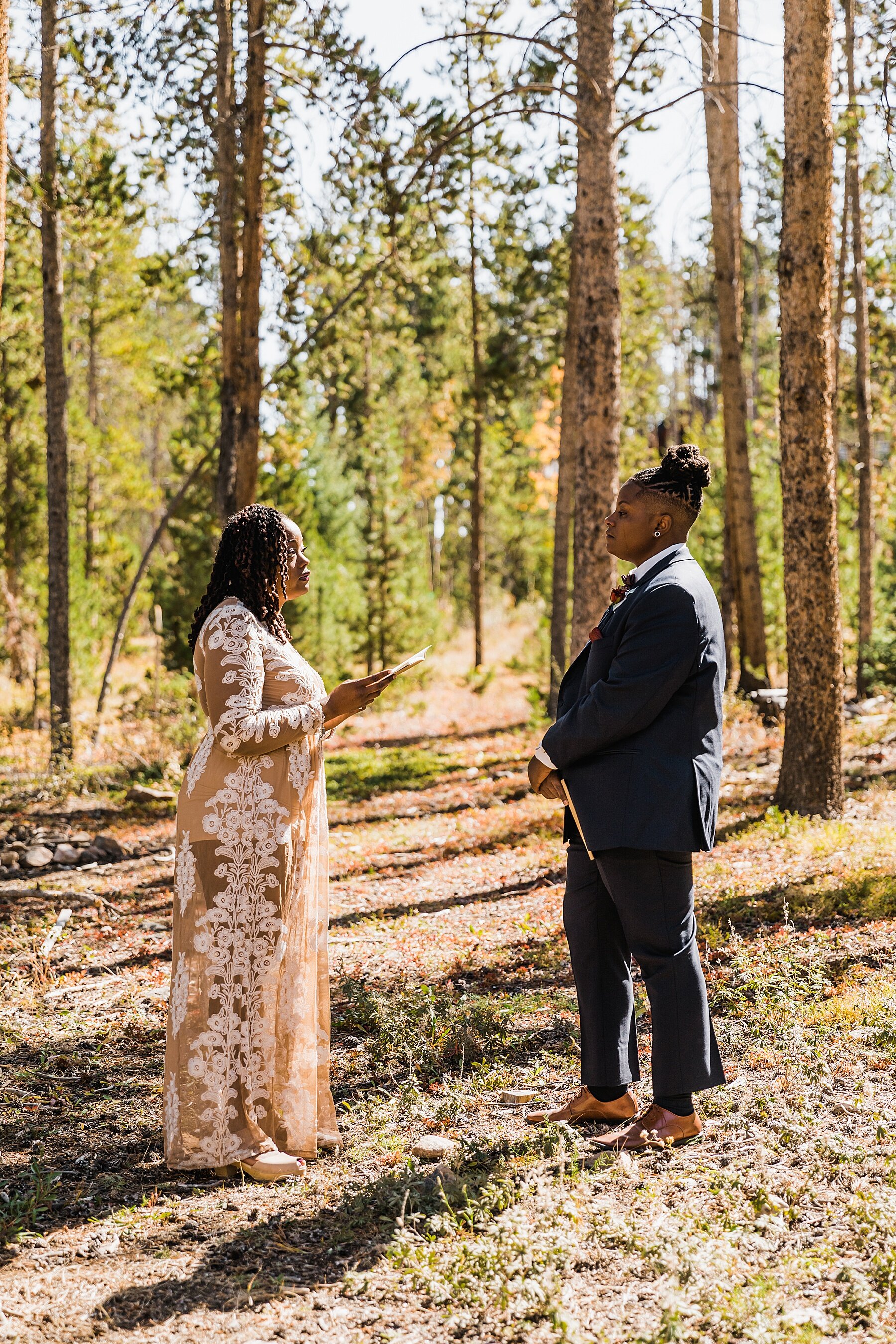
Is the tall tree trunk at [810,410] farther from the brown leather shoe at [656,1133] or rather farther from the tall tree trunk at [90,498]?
the tall tree trunk at [90,498]

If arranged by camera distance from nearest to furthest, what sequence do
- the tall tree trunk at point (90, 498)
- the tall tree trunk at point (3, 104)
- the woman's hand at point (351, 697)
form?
the woman's hand at point (351, 697), the tall tree trunk at point (3, 104), the tall tree trunk at point (90, 498)

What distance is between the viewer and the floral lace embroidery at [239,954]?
156 inches

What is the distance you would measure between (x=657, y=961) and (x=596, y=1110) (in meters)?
0.73

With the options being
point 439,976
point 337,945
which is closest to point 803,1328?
point 439,976

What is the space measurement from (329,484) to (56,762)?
10.7 metres

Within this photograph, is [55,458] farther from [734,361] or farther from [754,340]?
[754,340]

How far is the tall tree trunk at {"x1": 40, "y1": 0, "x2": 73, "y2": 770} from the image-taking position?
42.4 feet

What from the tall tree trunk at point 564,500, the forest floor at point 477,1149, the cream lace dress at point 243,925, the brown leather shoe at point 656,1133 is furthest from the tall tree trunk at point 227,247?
the brown leather shoe at point 656,1133

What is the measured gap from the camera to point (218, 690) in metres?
3.96

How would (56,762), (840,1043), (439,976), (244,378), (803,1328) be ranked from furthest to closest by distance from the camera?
1. (56,762)
2. (244,378)
3. (439,976)
4. (840,1043)
5. (803,1328)

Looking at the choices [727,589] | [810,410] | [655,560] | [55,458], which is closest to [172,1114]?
[655,560]

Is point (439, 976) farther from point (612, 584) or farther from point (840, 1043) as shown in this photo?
point (612, 584)

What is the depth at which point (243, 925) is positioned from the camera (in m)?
4.05

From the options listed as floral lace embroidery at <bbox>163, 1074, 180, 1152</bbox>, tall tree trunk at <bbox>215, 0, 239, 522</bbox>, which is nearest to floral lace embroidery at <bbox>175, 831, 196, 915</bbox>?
floral lace embroidery at <bbox>163, 1074, 180, 1152</bbox>
